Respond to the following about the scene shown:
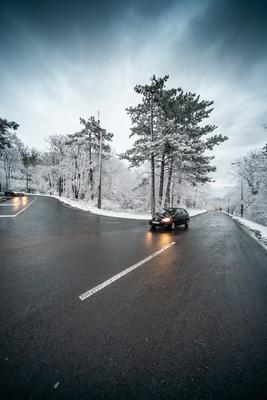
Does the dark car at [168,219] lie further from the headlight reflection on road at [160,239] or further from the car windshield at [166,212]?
the headlight reflection on road at [160,239]

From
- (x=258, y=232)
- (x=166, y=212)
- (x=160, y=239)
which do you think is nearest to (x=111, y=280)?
(x=160, y=239)

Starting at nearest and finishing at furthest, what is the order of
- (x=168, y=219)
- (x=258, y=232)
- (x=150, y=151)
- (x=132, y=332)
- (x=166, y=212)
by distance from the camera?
1. (x=132, y=332)
2. (x=258, y=232)
3. (x=168, y=219)
4. (x=166, y=212)
5. (x=150, y=151)

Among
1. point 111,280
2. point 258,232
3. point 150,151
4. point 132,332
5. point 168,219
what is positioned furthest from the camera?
point 150,151

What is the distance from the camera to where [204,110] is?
2212 centimetres

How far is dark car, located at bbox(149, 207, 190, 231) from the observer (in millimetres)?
11370

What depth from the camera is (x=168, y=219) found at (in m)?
11.5

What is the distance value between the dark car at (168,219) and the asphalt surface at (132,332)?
6.44 m

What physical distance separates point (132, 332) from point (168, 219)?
30.7 ft

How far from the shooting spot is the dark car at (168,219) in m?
11.4

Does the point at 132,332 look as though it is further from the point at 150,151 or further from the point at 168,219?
the point at 150,151

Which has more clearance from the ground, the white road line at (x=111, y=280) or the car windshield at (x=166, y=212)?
the car windshield at (x=166, y=212)

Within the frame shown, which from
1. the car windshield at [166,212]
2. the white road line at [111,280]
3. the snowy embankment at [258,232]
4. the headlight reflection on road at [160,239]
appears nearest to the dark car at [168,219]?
the car windshield at [166,212]

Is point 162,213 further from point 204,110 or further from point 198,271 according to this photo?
point 204,110

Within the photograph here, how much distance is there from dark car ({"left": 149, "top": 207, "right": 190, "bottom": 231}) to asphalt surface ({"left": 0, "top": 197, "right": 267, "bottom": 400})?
644 centimetres
